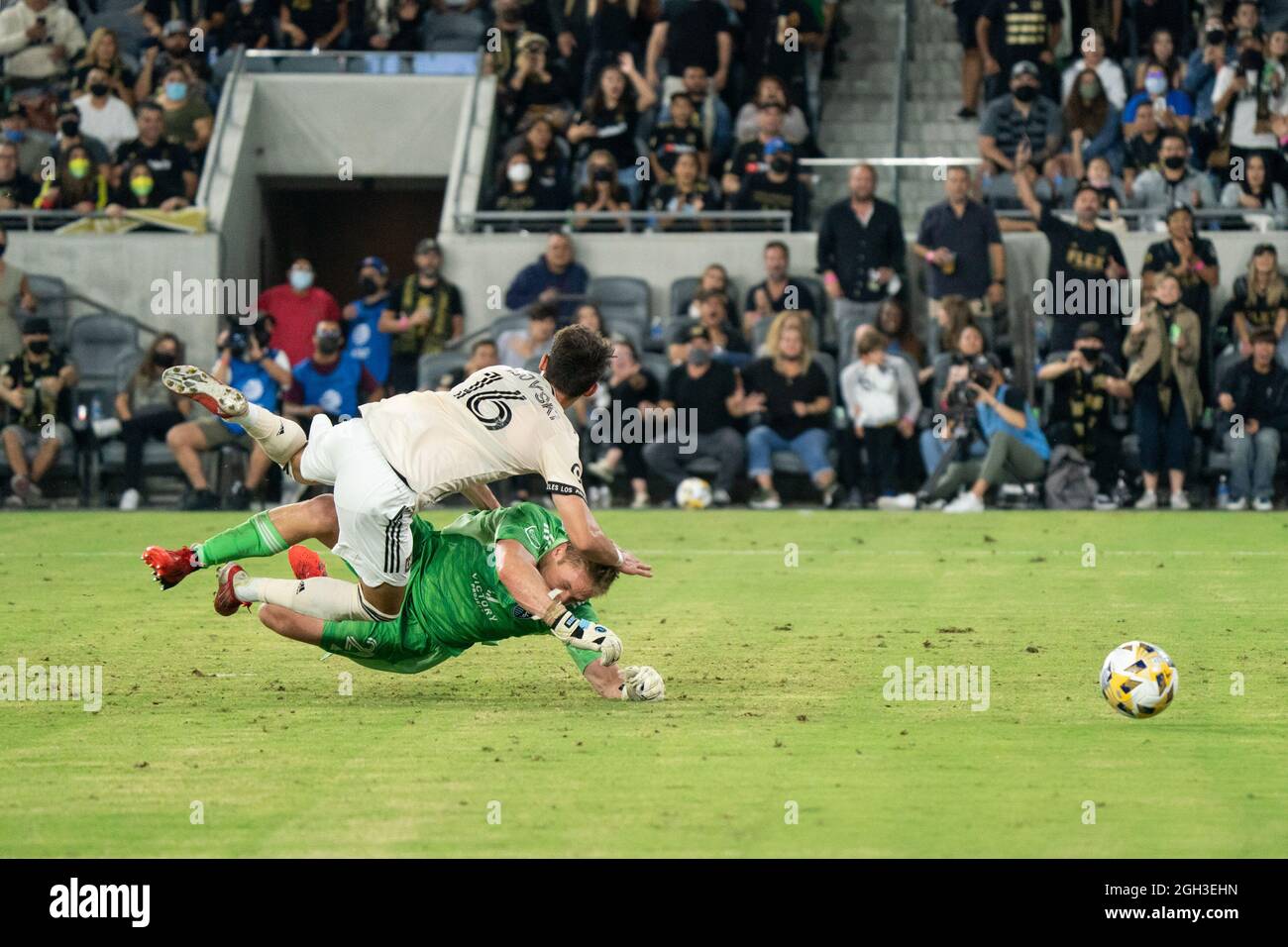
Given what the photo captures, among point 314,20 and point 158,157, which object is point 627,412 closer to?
point 158,157

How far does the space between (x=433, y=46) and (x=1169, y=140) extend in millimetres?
Result: 9538

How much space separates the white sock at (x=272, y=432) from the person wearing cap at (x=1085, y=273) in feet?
38.9

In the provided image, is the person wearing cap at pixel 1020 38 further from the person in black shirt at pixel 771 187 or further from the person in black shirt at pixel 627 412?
the person in black shirt at pixel 627 412

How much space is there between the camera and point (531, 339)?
20250 millimetres

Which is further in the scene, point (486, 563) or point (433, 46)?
point (433, 46)

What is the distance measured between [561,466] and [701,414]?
1136 centimetres

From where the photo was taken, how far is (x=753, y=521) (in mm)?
18516

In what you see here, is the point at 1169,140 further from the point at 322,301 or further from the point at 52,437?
the point at 52,437

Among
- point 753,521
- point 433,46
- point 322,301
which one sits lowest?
point 753,521

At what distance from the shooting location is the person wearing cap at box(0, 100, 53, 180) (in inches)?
905

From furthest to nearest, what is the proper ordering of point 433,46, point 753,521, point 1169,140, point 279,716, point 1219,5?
point 433,46, point 1219,5, point 1169,140, point 753,521, point 279,716

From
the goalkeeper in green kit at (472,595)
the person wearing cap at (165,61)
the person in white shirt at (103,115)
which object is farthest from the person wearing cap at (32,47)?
the goalkeeper in green kit at (472,595)

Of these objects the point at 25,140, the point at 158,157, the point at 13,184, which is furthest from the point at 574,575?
the point at 25,140
